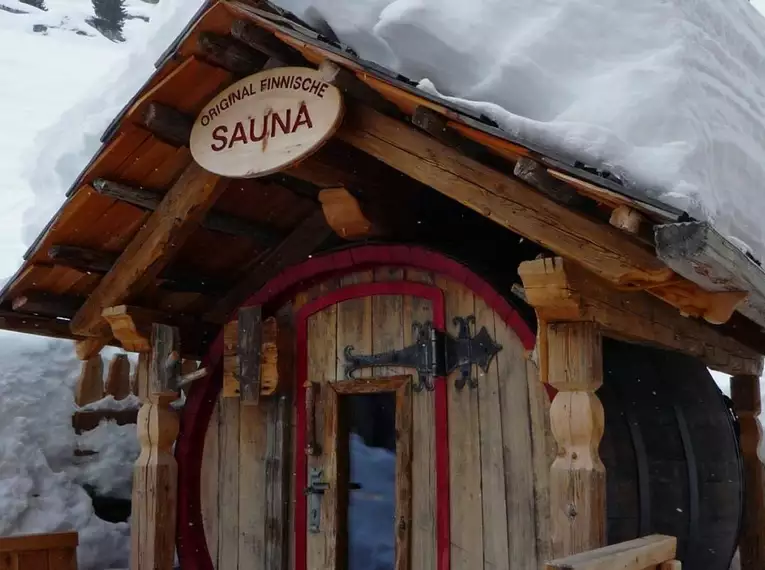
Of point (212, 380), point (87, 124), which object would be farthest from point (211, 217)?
point (87, 124)

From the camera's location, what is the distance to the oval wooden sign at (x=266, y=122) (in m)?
4.00

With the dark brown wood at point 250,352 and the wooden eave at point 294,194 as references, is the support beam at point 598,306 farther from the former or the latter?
the dark brown wood at point 250,352

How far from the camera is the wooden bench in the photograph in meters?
4.89

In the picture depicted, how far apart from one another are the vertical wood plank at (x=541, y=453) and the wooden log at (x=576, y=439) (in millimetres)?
446

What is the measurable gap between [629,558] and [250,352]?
9.49 feet

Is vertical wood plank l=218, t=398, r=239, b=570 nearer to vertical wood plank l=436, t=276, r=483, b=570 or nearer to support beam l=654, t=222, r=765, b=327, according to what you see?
vertical wood plank l=436, t=276, r=483, b=570

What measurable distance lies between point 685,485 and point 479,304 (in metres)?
1.49

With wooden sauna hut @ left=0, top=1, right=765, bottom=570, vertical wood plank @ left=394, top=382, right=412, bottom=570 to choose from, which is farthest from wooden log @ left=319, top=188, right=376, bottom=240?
vertical wood plank @ left=394, top=382, right=412, bottom=570

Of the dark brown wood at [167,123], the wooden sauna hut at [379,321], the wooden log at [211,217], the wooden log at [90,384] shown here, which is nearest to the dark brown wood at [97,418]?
the wooden log at [90,384]

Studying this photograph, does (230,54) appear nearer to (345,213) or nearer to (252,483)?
(345,213)

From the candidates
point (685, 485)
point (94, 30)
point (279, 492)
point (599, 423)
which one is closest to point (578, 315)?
point (599, 423)

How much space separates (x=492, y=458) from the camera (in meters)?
4.40

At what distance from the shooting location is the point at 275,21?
157 inches

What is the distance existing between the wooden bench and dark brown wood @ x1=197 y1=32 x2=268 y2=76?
9.84 feet
